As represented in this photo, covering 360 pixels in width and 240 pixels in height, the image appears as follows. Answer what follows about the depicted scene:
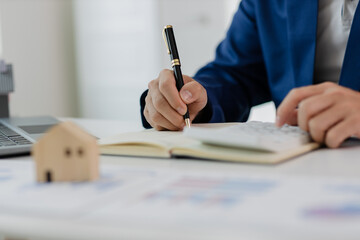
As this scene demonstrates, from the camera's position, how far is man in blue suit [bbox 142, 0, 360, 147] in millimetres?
902

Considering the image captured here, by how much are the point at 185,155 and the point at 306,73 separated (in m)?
0.66

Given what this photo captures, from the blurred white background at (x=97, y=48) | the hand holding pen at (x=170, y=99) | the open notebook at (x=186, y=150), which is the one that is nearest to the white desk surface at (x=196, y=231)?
the open notebook at (x=186, y=150)

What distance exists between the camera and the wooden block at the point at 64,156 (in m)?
0.49

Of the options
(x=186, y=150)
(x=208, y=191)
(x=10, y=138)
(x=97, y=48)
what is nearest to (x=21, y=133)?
(x=10, y=138)

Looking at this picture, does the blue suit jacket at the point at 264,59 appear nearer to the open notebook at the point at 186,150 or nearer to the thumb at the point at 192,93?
the thumb at the point at 192,93

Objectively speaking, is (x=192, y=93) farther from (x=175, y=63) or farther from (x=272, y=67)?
(x=272, y=67)

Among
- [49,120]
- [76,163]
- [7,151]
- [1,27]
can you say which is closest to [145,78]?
[1,27]

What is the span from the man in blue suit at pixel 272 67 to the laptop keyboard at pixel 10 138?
9.2 inches

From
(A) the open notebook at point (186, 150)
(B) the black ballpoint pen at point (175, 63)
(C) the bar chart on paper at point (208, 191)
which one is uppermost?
(B) the black ballpoint pen at point (175, 63)

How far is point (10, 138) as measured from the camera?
0.90 m

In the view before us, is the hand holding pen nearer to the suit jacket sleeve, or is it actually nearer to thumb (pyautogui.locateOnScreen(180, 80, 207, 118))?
thumb (pyautogui.locateOnScreen(180, 80, 207, 118))

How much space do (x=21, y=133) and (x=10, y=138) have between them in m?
0.07

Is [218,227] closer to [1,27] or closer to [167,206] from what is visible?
[167,206]

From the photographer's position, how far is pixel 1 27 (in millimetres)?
3197
